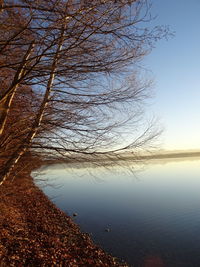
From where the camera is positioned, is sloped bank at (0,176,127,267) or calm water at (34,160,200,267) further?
calm water at (34,160,200,267)

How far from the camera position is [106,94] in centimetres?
534

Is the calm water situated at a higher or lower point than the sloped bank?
lower

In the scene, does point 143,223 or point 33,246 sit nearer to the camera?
point 33,246

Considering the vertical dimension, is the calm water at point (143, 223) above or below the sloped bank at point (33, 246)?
below

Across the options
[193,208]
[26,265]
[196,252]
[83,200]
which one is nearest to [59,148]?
[26,265]

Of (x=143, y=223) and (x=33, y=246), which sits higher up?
(x=33, y=246)

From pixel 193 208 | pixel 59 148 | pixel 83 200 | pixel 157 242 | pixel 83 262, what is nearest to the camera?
pixel 59 148

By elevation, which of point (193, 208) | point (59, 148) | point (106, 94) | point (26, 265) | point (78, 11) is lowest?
point (193, 208)

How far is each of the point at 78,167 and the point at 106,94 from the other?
176cm

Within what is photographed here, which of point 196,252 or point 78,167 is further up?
point 78,167

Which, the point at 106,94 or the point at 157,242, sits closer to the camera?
the point at 106,94

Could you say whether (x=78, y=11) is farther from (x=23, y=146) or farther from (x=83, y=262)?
(x=83, y=262)

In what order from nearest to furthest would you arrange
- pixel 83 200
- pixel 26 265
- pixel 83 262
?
pixel 26 265
pixel 83 262
pixel 83 200

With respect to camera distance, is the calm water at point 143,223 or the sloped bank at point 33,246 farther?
the calm water at point 143,223
